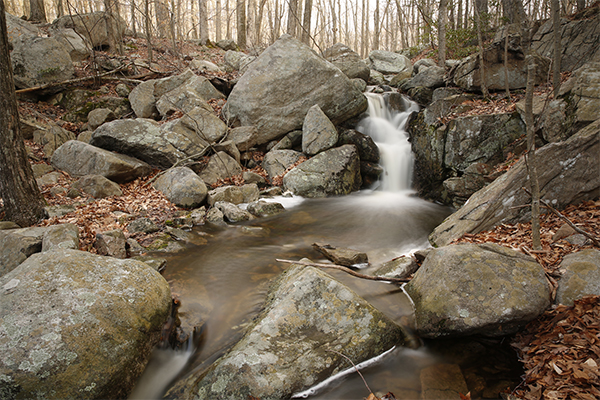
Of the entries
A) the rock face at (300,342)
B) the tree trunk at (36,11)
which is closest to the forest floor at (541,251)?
the rock face at (300,342)

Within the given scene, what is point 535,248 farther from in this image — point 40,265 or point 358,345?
point 40,265

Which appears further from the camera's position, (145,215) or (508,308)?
(145,215)

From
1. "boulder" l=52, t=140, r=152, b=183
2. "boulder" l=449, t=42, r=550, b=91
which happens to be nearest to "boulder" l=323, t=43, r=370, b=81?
"boulder" l=449, t=42, r=550, b=91

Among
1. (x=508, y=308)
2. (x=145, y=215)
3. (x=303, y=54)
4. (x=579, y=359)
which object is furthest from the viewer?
(x=303, y=54)

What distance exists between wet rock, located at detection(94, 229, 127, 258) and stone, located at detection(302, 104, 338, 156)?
21.3ft

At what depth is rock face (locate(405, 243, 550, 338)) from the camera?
305 centimetres

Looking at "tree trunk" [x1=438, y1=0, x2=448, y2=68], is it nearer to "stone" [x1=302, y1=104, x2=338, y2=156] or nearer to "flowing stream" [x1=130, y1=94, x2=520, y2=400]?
"flowing stream" [x1=130, y1=94, x2=520, y2=400]

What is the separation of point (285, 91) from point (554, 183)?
849cm

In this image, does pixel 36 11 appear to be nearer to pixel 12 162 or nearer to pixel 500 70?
pixel 12 162

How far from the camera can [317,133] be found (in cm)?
1038

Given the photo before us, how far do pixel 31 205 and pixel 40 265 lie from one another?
12.5ft

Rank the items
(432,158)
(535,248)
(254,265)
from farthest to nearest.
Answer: (432,158) < (254,265) < (535,248)

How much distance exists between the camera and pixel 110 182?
25.3 feet

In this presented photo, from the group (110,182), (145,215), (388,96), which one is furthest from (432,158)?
(110,182)
